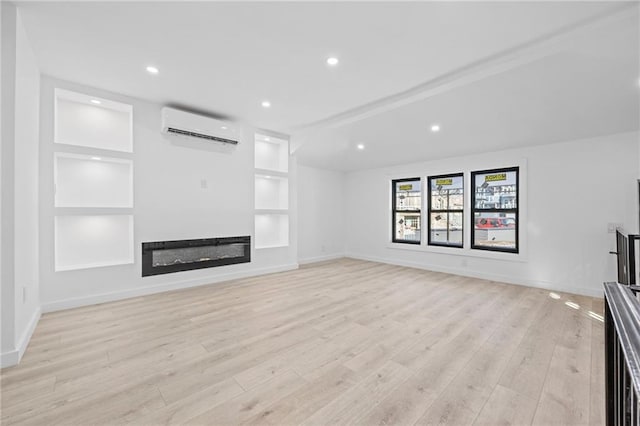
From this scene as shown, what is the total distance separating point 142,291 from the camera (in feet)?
12.0

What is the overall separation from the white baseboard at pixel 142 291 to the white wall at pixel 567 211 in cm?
375

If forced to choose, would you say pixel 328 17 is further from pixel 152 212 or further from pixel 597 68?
pixel 152 212

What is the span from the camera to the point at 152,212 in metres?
3.77

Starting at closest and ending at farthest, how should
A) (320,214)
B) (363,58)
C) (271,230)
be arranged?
1. (363,58)
2. (271,230)
3. (320,214)

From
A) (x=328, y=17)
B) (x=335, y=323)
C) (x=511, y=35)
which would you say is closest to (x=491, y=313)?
(x=335, y=323)

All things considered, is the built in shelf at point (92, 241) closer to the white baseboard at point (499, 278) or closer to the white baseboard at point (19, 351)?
the white baseboard at point (19, 351)

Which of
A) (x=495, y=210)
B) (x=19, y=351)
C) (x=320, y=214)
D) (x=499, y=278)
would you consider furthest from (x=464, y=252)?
(x=19, y=351)

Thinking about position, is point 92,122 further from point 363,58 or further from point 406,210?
point 406,210

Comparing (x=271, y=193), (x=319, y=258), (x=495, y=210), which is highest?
(x=271, y=193)

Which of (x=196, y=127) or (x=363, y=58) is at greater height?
(x=363, y=58)

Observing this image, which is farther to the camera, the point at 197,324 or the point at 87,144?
the point at 87,144

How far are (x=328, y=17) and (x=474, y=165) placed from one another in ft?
13.1

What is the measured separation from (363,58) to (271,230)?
360 centimetres

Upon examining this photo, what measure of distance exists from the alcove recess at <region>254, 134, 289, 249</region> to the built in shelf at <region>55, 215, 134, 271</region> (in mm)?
2082
